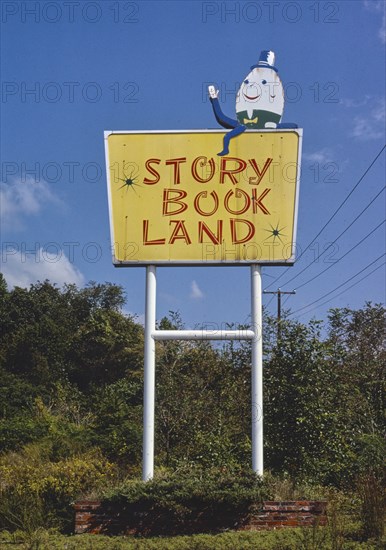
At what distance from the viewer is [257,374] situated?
980cm

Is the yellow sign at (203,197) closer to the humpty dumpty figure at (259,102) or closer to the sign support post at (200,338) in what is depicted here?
the humpty dumpty figure at (259,102)

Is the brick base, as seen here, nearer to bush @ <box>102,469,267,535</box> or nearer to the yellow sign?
bush @ <box>102,469,267,535</box>

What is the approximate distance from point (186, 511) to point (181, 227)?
3943mm

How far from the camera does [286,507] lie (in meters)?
8.66

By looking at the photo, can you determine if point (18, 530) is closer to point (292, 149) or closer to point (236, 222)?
point (236, 222)

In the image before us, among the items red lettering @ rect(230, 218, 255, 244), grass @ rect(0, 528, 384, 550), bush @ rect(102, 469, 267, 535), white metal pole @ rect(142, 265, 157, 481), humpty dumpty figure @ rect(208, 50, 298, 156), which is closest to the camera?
grass @ rect(0, 528, 384, 550)

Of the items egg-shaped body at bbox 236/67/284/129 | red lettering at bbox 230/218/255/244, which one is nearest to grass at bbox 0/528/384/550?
red lettering at bbox 230/218/255/244

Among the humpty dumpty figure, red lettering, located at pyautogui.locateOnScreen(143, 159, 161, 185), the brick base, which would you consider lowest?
the brick base

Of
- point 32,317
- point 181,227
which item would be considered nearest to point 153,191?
point 181,227

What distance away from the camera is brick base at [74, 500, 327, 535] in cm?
852

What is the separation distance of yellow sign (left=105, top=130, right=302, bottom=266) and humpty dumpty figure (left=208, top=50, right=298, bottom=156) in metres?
0.14

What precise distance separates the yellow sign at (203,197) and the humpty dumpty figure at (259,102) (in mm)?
145

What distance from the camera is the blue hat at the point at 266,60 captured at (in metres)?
10.2

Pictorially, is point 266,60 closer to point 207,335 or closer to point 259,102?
point 259,102
